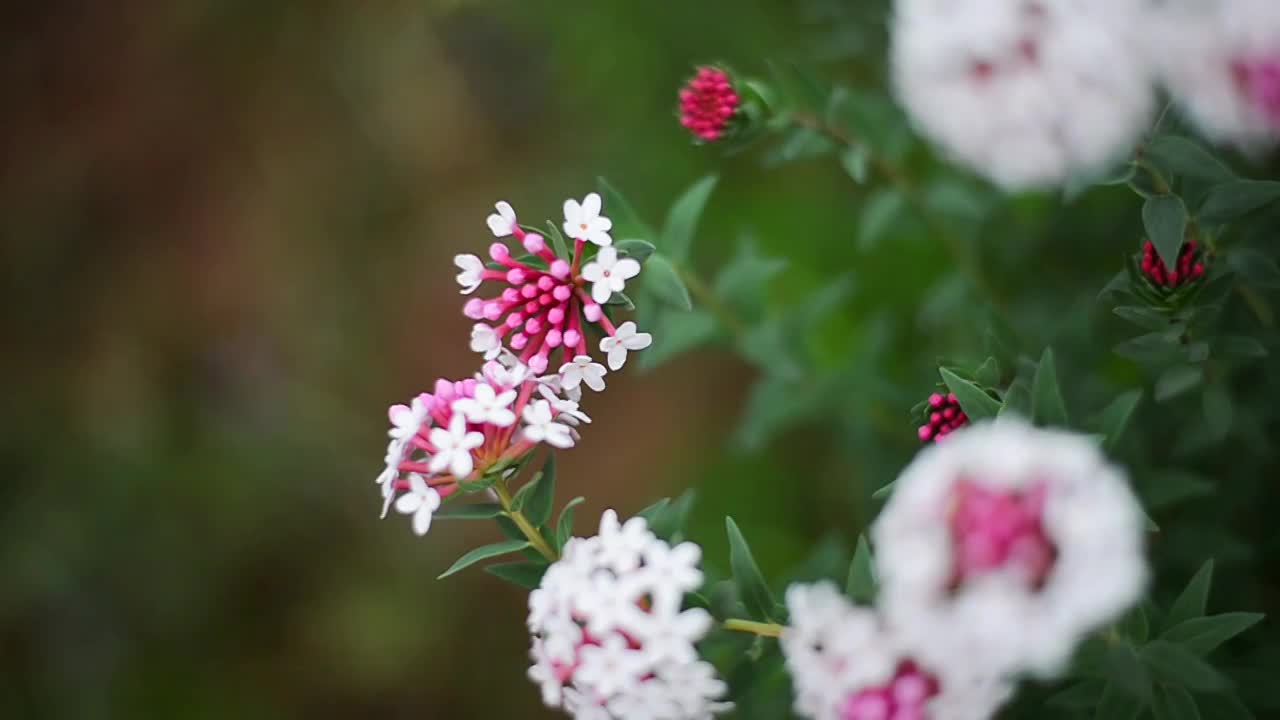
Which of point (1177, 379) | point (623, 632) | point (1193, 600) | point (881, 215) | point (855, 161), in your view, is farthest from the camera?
point (881, 215)

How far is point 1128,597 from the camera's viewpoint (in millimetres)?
1148

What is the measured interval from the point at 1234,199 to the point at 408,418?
1.40 m

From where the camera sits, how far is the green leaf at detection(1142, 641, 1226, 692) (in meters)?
1.43

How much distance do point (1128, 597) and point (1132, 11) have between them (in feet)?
3.10

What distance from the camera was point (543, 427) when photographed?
1482 millimetres

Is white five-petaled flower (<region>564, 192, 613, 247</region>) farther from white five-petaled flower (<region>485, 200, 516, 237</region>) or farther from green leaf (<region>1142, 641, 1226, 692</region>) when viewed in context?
green leaf (<region>1142, 641, 1226, 692</region>)

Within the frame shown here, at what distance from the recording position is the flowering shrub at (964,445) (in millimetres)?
1202

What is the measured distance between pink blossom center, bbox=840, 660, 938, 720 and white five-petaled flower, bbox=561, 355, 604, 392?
0.62 m

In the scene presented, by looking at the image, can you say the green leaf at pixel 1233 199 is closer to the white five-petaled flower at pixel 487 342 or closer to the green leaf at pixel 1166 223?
the green leaf at pixel 1166 223

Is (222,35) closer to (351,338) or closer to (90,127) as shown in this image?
(90,127)

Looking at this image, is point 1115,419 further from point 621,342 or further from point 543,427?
point 543,427

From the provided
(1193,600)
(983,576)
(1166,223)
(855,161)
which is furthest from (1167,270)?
(983,576)

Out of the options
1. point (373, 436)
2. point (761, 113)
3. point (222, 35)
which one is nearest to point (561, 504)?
point (373, 436)

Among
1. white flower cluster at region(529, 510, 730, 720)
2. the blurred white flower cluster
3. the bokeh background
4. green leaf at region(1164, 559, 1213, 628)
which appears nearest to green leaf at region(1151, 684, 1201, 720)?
green leaf at region(1164, 559, 1213, 628)
